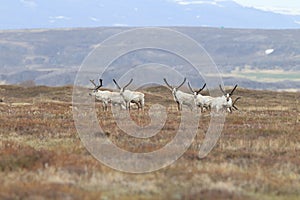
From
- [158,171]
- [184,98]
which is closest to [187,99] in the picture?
[184,98]

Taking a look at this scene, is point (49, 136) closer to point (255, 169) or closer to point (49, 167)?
point (49, 167)

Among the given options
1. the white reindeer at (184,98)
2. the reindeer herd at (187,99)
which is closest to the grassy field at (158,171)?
the reindeer herd at (187,99)

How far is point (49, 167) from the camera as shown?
1337cm

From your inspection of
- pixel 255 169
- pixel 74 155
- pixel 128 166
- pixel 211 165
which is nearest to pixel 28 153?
pixel 74 155

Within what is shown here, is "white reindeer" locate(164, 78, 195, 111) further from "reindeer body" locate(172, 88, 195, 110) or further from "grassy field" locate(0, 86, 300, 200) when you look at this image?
"grassy field" locate(0, 86, 300, 200)

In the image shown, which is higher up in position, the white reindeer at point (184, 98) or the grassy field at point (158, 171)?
the white reindeer at point (184, 98)

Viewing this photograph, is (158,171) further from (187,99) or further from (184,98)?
(184,98)

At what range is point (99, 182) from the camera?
39.3ft

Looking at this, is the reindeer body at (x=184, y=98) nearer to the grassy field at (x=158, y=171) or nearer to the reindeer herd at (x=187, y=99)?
the reindeer herd at (x=187, y=99)

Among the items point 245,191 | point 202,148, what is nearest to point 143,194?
point 245,191

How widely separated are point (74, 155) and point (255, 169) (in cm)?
456

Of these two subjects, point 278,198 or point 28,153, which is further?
point 28,153

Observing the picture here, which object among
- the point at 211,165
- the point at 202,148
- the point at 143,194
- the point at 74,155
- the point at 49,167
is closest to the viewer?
the point at 143,194

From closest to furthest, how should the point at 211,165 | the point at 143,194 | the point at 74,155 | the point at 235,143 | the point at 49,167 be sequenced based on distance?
the point at 143,194, the point at 49,167, the point at 211,165, the point at 74,155, the point at 235,143
